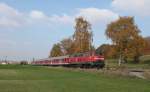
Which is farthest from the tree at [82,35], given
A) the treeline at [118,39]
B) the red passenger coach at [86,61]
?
the red passenger coach at [86,61]

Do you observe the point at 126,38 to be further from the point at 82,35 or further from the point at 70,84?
the point at 70,84

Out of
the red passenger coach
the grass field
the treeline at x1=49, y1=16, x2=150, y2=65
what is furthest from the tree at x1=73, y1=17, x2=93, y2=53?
the grass field

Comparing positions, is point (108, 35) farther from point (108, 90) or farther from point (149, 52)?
point (108, 90)

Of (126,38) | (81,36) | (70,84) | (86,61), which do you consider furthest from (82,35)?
(70,84)

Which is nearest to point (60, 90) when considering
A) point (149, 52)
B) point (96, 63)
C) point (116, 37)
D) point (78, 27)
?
point (96, 63)

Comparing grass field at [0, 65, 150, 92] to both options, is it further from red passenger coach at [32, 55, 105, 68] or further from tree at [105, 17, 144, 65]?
tree at [105, 17, 144, 65]

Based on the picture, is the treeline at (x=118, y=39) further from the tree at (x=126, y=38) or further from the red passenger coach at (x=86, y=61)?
the red passenger coach at (x=86, y=61)

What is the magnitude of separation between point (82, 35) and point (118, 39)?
11083 mm

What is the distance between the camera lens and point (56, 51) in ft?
470

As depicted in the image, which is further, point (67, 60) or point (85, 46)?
point (85, 46)

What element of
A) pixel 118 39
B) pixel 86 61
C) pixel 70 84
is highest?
pixel 118 39

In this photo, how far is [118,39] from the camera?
291 ft

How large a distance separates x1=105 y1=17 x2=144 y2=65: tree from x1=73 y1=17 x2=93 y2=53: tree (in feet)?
19.0

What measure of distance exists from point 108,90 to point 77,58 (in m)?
41.7
